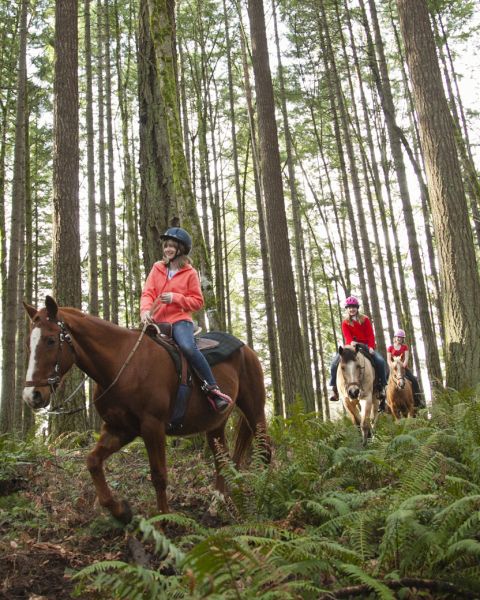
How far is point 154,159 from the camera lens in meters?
9.87

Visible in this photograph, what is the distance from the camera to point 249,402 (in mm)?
6961

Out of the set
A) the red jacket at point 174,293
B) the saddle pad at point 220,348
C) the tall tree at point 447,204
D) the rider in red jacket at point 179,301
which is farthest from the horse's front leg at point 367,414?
the red jacket at point 174,293

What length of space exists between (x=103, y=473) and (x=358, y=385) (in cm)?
690

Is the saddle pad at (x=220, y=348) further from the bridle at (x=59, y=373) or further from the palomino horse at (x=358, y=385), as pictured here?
the palomino horse at (x=358, y=385)

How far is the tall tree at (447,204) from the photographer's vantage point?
→ 9492 mm

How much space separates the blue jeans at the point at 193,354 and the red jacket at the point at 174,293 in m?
0.27

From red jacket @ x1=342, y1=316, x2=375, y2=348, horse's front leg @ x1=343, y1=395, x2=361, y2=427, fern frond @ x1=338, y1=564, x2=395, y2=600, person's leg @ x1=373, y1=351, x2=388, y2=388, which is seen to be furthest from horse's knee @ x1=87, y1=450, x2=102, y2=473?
person's leg @ x1=373, y1=351, x2=388, y2=388

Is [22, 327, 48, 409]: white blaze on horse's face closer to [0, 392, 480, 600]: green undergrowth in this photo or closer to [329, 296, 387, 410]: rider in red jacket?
[0, 392, 480, 600]: green undergrowth

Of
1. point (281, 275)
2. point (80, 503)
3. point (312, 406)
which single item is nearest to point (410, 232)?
point (281, 275)

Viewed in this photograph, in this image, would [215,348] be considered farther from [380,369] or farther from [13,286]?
[13,286]

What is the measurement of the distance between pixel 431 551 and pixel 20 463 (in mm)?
4667

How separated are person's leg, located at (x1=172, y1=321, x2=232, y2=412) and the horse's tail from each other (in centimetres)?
112

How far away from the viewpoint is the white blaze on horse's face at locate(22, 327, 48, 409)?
14.6 ft

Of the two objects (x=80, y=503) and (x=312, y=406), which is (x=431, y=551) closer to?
(x=80, y=503)
